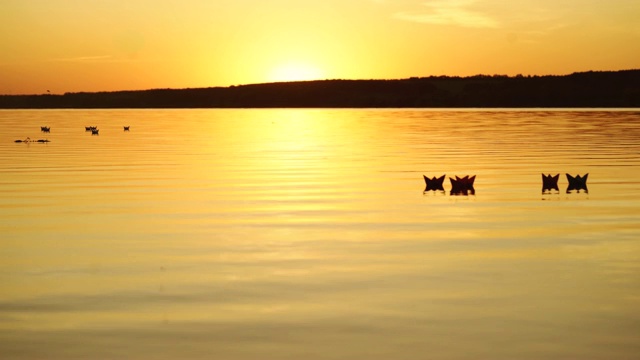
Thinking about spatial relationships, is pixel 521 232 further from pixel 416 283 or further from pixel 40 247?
pixel 40 247

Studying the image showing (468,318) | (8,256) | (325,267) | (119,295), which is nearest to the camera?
(468,318)

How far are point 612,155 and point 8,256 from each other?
38.6 meters

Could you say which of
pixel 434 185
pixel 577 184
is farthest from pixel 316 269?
pixel 577 184

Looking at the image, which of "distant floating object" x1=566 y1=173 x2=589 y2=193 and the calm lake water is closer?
the calm lake water

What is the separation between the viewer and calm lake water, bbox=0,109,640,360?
1274cm

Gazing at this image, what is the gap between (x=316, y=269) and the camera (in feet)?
58.3

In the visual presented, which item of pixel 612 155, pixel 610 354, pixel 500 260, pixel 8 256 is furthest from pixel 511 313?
pixel 612 155

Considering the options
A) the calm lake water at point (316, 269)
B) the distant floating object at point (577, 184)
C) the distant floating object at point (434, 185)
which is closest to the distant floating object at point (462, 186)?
the calm lake water at point (316, 269)

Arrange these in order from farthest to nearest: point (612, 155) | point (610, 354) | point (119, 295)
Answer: point (612, 155)
point (119, 295)
point (610, 354)

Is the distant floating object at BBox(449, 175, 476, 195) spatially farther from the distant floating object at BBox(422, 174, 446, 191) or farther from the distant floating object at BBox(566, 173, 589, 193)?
the distant floating object at BBox(566, 173, 589, 193)

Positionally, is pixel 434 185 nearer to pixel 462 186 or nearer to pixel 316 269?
pixel 462 186

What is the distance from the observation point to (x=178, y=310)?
14453mm

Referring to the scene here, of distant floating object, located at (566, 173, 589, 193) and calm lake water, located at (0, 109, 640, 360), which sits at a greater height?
distant floating object, located at (566, 173, 589, 193)

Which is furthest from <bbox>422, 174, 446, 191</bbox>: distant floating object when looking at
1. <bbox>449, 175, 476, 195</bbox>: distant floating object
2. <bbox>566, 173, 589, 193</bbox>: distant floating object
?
<bbox>566, 173, 589, 193</bbox>: distant floating object
